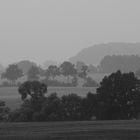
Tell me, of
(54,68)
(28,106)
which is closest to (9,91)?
(54,68)

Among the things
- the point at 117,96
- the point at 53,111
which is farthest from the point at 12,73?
the point at 53,111

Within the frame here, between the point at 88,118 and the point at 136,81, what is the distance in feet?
27.0

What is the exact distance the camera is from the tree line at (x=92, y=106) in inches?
2013

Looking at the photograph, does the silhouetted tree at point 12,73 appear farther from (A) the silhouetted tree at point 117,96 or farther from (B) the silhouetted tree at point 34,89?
(A) the silhouetted tree at point 117,96

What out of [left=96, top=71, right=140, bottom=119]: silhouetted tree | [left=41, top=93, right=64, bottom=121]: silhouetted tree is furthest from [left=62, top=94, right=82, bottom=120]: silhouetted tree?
[left=96, top=71, right=140, bottom=119]: silhouetted tree

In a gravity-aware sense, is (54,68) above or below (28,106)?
above

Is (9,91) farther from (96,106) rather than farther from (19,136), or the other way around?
(19,136)

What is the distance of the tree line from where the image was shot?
2013 inches

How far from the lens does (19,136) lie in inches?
1114

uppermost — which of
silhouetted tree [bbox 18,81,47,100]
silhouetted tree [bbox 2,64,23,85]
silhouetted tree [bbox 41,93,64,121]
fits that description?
silhouetted tree [bbox 2,64,23,85]

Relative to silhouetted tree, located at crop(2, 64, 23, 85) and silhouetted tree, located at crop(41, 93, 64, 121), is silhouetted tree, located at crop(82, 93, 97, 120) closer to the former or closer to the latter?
silhouetted tree, located at crop(41, 93, 64, 121)

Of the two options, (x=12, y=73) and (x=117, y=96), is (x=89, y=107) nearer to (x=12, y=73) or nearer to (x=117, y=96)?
(x=117, y=96)

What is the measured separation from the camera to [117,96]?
5412 cm

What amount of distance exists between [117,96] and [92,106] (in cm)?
348
